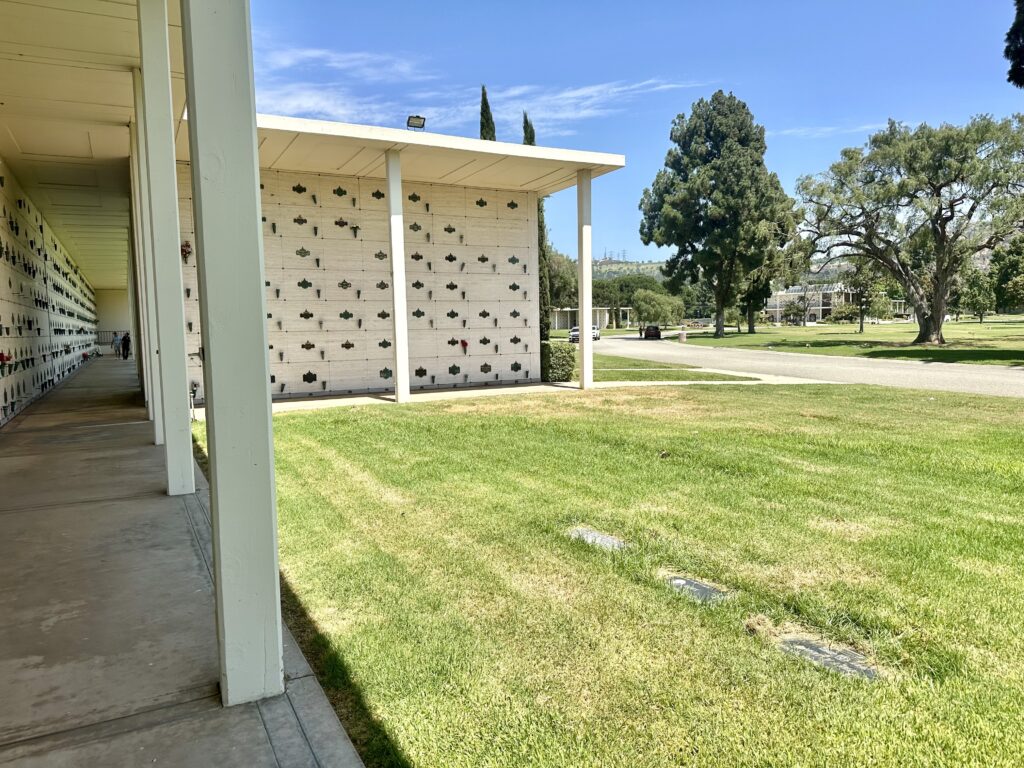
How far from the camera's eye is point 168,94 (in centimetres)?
523

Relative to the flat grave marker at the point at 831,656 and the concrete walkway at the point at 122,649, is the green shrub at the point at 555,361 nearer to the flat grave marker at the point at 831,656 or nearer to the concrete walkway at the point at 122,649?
the concrete walkway at the point at 122,649

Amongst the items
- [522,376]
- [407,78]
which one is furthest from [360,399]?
[407,78]

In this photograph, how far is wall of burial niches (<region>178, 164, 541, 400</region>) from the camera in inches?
477

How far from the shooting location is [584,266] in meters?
12.8

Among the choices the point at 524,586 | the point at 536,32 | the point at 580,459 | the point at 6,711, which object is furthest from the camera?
the point at 536,32

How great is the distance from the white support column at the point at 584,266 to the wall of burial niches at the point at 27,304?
9.40 meters

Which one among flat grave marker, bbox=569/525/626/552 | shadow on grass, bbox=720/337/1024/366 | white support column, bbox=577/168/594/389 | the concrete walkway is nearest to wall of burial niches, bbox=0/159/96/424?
the concrete walkway

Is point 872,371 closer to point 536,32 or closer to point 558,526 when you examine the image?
point 536,32

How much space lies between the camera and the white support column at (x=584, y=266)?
1257 centimetres

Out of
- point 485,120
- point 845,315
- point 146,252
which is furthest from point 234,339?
point 845,315

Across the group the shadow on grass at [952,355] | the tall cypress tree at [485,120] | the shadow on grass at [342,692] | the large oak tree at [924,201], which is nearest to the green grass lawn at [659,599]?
the shadow on grass at [342,692]

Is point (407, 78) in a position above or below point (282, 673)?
above

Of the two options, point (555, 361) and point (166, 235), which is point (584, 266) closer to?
point (555, 361)

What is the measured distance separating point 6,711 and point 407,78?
21509 millimetres
